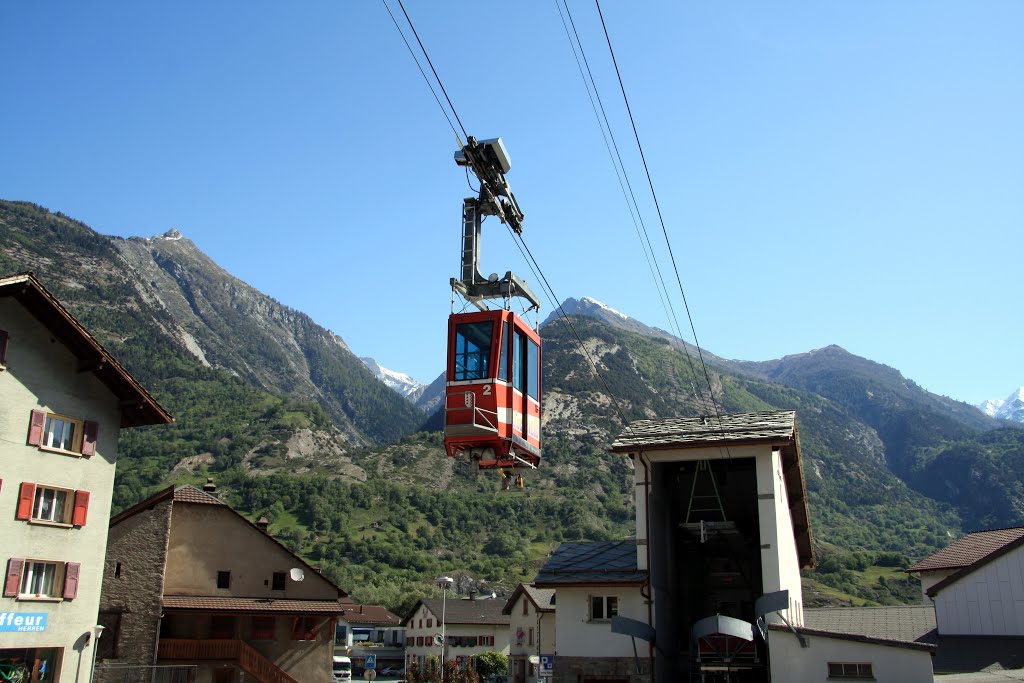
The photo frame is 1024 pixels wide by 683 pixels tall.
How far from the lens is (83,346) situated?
29.9 metres

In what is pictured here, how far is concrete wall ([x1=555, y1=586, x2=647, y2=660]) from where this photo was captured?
Answer: 29.0 meters

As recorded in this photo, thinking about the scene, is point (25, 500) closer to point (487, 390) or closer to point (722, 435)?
point (487, 390)

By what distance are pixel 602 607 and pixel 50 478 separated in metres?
18.4

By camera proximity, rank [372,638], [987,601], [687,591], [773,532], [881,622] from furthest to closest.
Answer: [372,638] → [881,622] → [687,591] → [987,601] → [773,532]

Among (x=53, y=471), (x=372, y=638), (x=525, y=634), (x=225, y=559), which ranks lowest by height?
(x=372, y=638)

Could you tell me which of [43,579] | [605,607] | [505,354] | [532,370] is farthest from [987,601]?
[43,579]

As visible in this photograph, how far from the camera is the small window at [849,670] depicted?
81.9 feet

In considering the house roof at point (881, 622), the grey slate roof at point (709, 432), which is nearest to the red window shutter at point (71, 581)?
the grey slate roof at point (709, 432)

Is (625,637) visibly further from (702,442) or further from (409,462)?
(409,462)

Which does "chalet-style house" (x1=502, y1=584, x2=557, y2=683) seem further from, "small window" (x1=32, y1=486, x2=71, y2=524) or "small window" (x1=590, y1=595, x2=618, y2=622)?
"small window" (x1=32, y1=486, x2=71, y2=524)

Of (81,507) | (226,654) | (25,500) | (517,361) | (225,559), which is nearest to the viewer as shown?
(517,361)

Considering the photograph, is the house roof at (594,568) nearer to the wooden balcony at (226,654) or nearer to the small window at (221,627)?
the wooden balcony at (226,654)

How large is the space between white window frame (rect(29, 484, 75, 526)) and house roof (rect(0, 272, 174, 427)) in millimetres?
3873

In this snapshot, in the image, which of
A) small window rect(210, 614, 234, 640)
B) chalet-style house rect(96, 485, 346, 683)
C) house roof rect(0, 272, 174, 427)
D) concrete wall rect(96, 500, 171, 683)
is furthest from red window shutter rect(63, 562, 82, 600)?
small window rect(210, 614, 234, 640)
